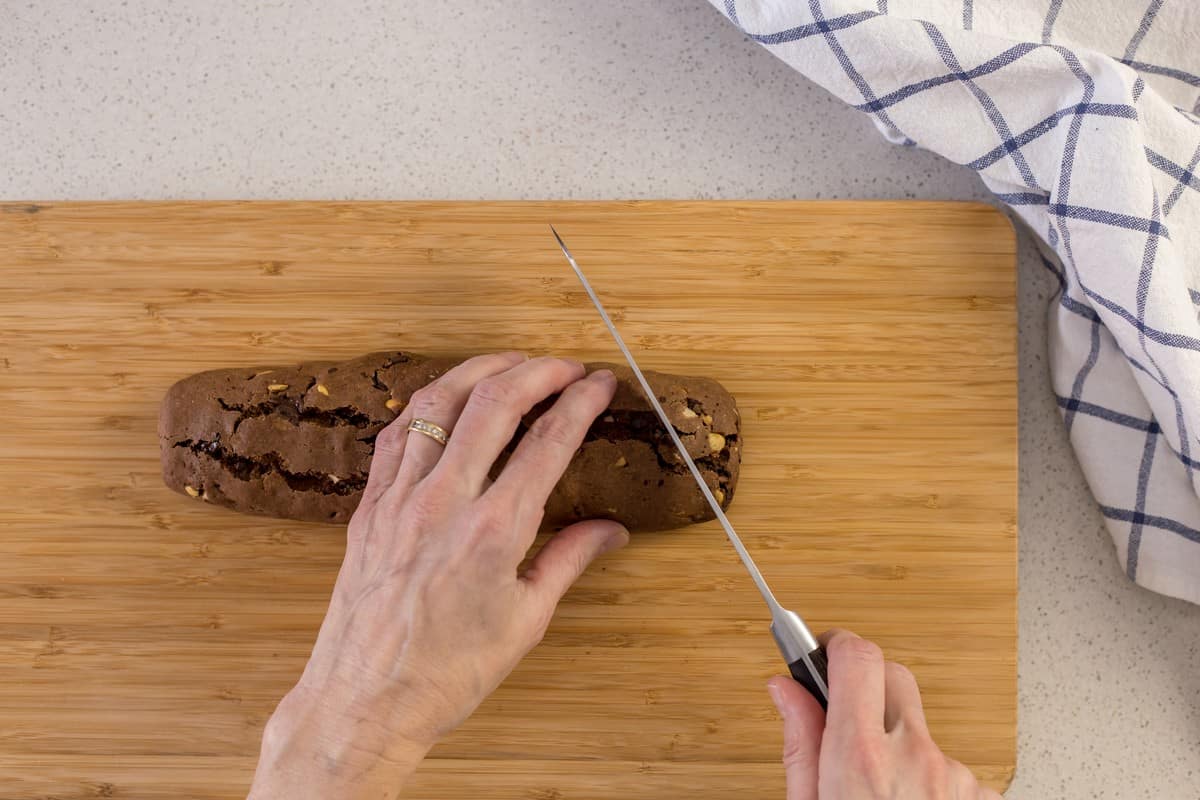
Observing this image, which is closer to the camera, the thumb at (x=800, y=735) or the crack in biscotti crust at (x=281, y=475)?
the thumb at (x=800, y=735)

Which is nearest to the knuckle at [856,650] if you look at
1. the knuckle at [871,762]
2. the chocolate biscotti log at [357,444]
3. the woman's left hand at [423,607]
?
the knuckle at [871,762]

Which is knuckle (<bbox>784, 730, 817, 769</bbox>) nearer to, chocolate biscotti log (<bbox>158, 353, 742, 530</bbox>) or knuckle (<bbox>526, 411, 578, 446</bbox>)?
chocolate biscotti log (<bbox>158, 353, 742, 530</bbox>)

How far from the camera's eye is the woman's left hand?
1.30 m


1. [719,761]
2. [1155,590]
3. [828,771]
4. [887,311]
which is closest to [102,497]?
[719,761]

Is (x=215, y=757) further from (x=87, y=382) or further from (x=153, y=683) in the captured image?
(x=87, y=382)

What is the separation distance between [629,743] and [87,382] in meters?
1.20

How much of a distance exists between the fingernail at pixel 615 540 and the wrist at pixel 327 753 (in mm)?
421

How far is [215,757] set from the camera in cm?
159

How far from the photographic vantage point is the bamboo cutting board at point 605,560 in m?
1.57

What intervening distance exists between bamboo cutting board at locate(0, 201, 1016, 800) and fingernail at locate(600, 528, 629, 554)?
99 millimetres

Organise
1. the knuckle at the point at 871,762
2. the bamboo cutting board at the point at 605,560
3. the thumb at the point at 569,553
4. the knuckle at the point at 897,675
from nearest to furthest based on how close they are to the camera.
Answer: the knuckle at the point at 871,762
the knuckle at the point at 897,675
the thumb at the point at 569,553
the bamboo cutting board at the point at 605,560

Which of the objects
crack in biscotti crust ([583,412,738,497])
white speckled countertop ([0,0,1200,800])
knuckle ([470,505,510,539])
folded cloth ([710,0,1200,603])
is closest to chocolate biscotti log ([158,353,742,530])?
crack in biscotti crust ([583,412,738,497])

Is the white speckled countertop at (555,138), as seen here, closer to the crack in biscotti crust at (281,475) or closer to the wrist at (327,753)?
the crack in biscotti crust at (281,475)

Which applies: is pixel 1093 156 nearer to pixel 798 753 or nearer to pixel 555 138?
pixel 555 138
